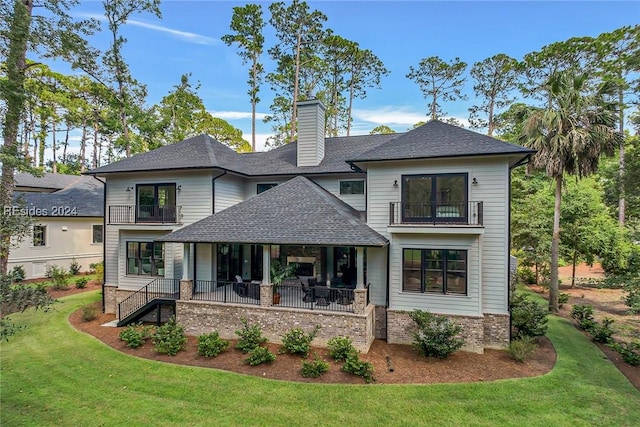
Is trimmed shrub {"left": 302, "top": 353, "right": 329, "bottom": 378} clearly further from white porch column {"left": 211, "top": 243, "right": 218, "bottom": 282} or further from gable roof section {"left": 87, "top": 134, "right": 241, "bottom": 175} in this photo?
gable roof section {"left": 87, "top": 134, "right": 241, "bottom": 175}

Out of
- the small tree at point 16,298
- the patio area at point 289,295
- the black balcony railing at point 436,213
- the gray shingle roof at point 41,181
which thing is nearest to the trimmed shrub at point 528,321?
the black balcony railing at point 436,213

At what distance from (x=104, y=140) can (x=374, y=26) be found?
43.5m

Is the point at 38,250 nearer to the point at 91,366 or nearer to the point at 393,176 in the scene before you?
the point at 91,366

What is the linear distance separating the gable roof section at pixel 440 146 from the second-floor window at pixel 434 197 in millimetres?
833

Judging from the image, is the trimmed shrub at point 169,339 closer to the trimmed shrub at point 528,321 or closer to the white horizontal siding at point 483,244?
the white horizontal siding at point 483,244

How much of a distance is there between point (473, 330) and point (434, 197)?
4645 mm

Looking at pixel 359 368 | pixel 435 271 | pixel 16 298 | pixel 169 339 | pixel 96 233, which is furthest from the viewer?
pixel 96 233

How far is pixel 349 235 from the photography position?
1067cm

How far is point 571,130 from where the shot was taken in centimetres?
1417

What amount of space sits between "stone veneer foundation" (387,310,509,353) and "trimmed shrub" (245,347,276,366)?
14.3ft

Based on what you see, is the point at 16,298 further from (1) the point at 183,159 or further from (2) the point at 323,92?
(2) the point at 323,92

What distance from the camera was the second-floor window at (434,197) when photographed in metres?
11.0

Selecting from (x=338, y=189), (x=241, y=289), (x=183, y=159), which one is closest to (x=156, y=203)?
(x=183, y=159)

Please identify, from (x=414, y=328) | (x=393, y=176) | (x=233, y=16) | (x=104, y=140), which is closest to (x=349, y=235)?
(x=393, y=176)
